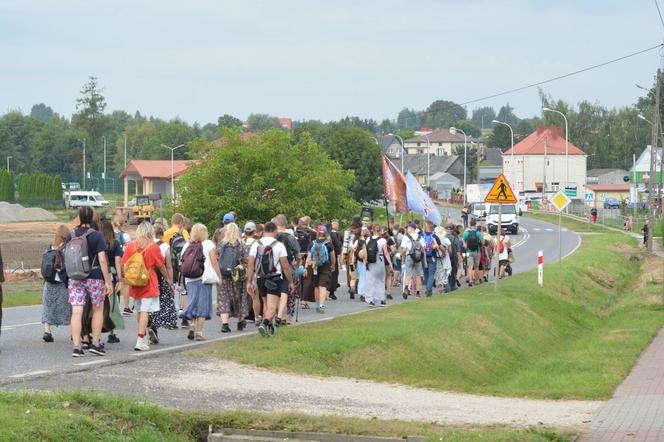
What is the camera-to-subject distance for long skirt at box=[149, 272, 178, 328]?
16.7m

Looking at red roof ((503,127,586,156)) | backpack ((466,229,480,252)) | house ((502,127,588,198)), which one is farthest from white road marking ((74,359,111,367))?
red roof ((503,127,586,156))

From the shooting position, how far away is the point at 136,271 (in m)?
15.1

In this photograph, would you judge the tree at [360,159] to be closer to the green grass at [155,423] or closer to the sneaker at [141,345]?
the sneaker at [141,345]

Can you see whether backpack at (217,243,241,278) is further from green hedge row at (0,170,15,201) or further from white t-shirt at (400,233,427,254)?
green hedge row at (0,170,15,201)

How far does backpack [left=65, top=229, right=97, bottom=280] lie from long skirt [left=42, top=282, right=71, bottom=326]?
123 cm

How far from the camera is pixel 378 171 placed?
334 ft

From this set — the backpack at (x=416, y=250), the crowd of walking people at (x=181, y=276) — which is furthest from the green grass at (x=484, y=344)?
the backpack at (x=416, y=250)

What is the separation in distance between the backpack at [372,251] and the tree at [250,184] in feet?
64.2

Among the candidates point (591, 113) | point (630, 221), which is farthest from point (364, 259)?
point (591, 113)

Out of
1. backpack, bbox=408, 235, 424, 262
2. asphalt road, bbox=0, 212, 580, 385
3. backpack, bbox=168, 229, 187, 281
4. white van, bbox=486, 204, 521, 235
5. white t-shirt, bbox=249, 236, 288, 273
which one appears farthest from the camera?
white van, bbox=486, 204, 521, 235

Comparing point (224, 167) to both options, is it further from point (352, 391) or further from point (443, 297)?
point (352, 391)

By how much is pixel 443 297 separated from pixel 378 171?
75417 millimetres

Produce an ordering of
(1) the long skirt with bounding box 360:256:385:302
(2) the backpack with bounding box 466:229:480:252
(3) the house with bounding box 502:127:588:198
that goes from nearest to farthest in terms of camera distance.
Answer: (1) the long skirt with bounding box 360:256:385:302 → (2) the backpack with bounding box 466:229:480:252 → (3) the house with bounding box 502:127:588:198

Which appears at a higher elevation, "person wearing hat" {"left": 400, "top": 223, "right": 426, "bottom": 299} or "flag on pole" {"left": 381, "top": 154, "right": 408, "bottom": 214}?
"flag on pole" {"left": 381, "top": 154, "right": 408, "bottom": 214}
